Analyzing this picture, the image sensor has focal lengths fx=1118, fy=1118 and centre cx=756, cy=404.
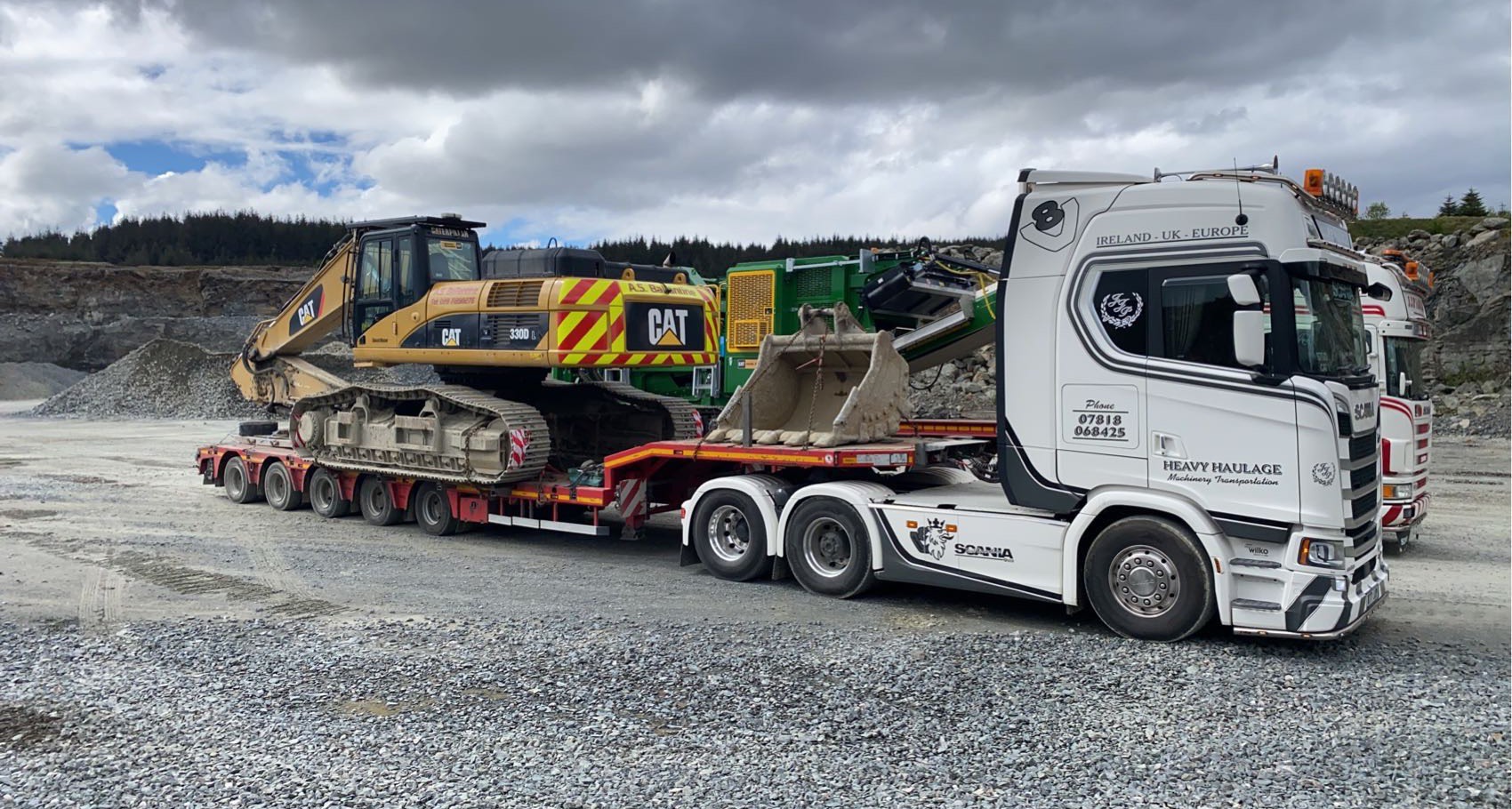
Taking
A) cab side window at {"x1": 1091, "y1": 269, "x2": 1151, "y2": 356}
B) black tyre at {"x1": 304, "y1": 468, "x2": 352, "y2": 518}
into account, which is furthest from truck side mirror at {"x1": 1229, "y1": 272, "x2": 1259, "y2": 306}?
black tyre at {"x1": 304, "y1": 468, "x2": 352, "y2": 518}

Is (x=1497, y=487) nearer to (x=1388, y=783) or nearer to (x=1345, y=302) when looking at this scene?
(x=1345, y=302)

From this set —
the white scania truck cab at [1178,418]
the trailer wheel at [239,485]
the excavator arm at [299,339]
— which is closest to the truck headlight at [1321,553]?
the white scania truck cab at [1178,418]

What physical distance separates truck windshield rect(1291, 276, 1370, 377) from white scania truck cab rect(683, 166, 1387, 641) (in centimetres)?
2

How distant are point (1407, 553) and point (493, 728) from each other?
30.6 ft

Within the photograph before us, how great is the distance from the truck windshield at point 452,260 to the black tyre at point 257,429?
4726 millimetres

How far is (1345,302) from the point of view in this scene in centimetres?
743

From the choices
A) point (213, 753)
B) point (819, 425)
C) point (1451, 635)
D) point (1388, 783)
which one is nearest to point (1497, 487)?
point (1451, 635)

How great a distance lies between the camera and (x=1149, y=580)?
720 cm

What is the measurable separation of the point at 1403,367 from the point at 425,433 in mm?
9796

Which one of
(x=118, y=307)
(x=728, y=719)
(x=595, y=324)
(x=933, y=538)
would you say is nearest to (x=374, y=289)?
(x=595, y=324)

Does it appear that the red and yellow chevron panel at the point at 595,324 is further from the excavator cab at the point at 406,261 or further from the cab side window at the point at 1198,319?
the cab side window at the point at 1198,319

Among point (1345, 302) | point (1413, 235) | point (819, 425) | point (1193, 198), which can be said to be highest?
point (1413, 235)

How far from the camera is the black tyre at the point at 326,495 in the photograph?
13117mm

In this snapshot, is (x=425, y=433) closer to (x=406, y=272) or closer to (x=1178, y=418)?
(x=406, y=272)
